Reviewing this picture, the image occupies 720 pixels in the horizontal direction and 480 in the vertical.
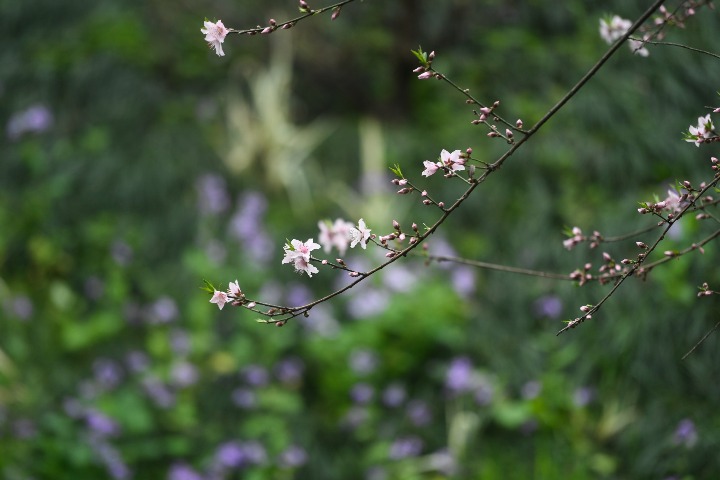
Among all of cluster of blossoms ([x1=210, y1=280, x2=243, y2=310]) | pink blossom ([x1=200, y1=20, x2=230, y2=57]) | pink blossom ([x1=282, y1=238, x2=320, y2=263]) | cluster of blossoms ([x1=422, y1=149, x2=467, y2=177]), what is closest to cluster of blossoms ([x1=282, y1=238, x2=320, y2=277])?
pink blossom ([x1=282, y1=238, x2=320, y2=263])

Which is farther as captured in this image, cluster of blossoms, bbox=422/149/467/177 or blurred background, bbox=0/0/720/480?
blurred background, bbox=0/0/720/480

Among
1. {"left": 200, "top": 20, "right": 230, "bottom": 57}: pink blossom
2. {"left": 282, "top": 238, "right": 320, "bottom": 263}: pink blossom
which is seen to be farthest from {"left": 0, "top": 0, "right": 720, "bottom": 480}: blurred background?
{"left": 200, "top": 20, "right": 230, "bottom": 57}: pink blossom

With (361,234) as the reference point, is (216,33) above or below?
above

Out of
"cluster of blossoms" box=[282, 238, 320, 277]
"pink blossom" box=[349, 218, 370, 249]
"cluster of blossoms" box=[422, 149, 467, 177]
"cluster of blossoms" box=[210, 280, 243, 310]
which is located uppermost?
"cluster of blossoms" box=[422, 149, 467, 177]

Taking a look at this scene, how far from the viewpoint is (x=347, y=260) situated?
17.0 ft

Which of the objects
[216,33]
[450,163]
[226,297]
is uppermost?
[216,33]

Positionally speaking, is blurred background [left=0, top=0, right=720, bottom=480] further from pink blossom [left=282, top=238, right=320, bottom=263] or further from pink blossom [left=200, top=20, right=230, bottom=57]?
pink blossom [left=200, top=20, right=230, bottom=57]

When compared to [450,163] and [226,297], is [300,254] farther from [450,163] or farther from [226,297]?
[450,163]

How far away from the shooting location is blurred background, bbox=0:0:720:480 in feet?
11.6

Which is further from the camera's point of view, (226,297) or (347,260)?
(347,260)

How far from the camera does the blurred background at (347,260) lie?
3541 millimetres

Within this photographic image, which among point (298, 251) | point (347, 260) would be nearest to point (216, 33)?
point (298, 251)

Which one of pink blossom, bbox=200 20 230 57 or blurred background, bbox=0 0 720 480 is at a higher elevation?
blurred background, bbox=0 0 720 480

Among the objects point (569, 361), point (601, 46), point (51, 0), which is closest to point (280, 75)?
point (51, 0)
